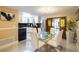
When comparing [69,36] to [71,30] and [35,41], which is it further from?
[35,41]

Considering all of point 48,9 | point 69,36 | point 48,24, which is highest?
point 48,9

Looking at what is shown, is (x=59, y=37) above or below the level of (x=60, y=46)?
above

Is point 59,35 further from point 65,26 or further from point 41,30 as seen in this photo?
point 41,30

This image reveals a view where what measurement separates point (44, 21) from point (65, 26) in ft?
1.65

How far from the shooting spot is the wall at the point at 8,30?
236 cm

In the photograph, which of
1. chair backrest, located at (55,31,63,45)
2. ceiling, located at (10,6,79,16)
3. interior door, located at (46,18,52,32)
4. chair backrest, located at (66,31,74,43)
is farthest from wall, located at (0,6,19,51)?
chair backrest, located at (66,31,74,43)

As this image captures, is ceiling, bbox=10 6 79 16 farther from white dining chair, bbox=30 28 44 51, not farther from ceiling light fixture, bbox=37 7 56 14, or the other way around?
white dining chair, bbox=30 28 44 51

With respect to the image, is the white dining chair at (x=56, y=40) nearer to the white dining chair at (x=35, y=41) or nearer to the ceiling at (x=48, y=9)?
the white dining chair at (x=35, y=41)

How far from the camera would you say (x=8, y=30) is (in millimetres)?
2430


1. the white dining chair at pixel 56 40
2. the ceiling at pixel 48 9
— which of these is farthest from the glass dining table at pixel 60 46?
the ceiling at pixel 48 9

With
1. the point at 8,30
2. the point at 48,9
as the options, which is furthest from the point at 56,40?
the point at 8,30

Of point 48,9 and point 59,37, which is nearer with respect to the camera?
point 48,9

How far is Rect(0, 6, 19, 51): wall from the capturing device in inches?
92.7

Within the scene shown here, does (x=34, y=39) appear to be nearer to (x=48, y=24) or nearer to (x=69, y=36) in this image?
(x=48, y=24)
